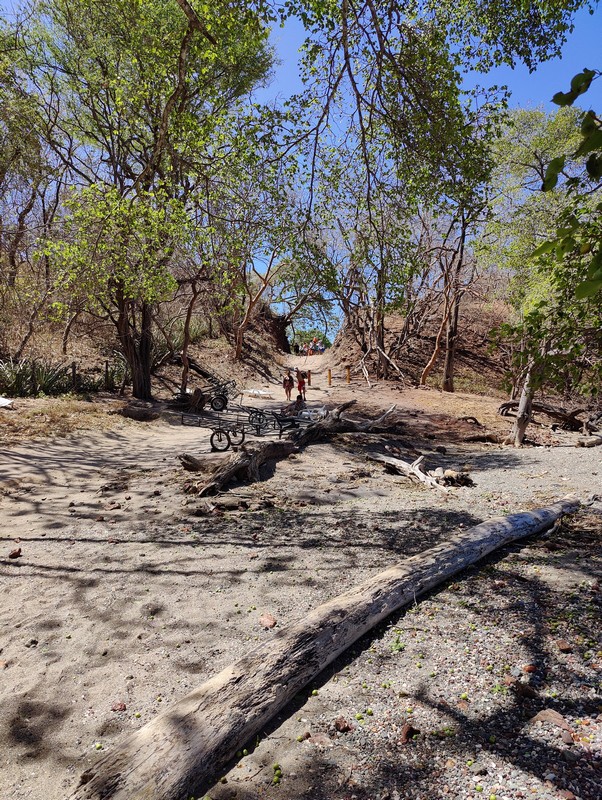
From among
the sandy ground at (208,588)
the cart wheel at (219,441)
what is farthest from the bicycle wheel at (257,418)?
the sandy ground at (208,588)

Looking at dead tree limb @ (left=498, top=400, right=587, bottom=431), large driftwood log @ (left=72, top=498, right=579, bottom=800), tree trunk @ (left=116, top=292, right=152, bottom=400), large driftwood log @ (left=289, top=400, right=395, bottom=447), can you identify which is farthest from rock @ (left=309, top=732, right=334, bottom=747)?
tree trunk @ (left=116, top=292, right=152, bottom=400)

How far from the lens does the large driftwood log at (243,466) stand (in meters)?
7.16

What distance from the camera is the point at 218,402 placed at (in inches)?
653

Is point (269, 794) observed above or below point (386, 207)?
below

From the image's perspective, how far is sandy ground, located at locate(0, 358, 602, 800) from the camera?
2.45m

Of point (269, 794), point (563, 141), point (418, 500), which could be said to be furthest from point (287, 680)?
point (563, 141)

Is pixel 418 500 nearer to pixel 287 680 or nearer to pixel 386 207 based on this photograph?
pixel 386 207

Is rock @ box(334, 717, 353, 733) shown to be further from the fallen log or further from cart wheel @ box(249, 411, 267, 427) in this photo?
cart wheel @ box(249, 411, 267, 427)

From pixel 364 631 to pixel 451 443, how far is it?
10.2 meters

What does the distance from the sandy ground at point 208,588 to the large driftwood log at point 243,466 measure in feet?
0.74

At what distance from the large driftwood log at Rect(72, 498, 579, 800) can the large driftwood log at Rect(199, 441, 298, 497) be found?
363 centimetres

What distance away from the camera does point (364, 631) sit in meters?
3.40

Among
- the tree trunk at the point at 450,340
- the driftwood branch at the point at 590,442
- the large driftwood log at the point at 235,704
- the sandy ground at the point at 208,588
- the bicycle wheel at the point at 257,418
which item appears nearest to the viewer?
the large driftwood log at the point at 235,704

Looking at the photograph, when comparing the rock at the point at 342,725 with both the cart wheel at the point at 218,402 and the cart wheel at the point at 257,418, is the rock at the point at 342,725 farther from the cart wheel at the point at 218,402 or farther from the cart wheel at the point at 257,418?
the cart wheel at the point at 218,402
